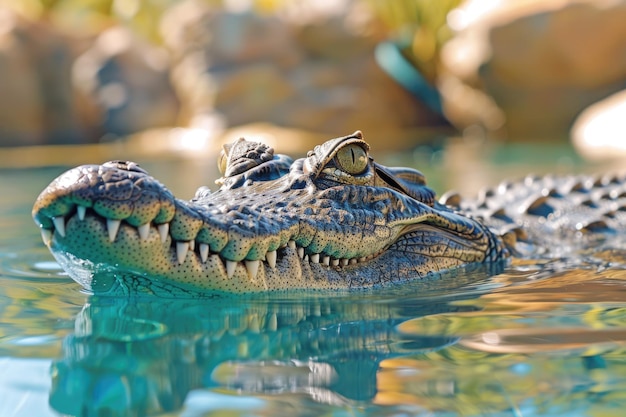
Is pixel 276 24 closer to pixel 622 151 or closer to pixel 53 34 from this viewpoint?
pixel 53 34

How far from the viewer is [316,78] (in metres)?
18.4

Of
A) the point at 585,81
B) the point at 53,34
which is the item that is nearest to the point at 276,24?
the point at 53,34

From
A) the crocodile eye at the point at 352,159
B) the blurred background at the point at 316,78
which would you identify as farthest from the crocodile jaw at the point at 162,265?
the blurred background at the point at 316,78

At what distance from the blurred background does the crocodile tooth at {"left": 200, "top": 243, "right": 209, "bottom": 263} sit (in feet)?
38.6

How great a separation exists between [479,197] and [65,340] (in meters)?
3.34

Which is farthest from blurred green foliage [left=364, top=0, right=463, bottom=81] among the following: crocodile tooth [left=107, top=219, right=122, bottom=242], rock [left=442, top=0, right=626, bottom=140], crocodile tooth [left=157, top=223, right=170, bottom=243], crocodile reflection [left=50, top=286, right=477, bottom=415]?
crocodile tooth [left=107, top=219, right=122, bottom=242]

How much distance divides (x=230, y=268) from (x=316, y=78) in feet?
51.8

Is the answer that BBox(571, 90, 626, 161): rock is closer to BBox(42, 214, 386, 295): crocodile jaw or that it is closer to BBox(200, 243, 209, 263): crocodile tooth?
BBox(42, 214, 386, 295): crocodile jaw

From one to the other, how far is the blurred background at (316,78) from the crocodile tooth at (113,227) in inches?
473

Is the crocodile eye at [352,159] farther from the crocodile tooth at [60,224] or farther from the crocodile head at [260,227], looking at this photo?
the crocodile tooth at [60,224]

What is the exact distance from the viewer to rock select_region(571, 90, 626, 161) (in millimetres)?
12566

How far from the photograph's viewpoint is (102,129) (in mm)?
19188

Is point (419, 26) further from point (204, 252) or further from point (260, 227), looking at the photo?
point (204, 252)

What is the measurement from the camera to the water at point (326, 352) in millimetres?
2020
